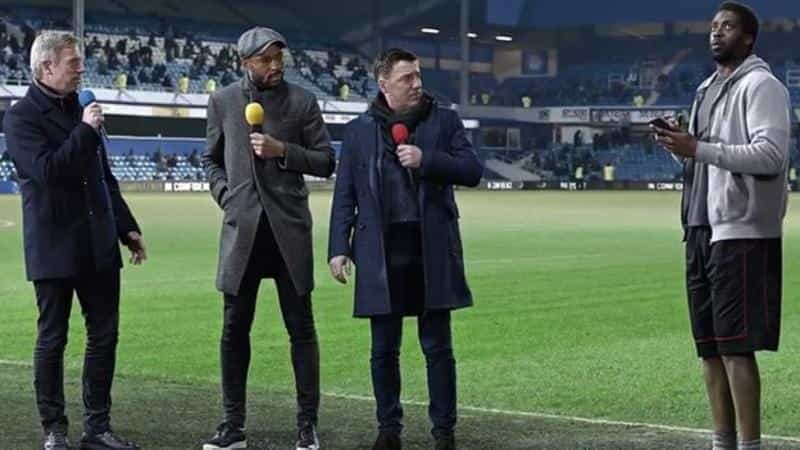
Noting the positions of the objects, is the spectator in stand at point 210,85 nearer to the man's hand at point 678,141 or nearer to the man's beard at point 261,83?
the man's beard at point 261,83

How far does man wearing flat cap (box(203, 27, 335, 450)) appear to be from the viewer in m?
7.96

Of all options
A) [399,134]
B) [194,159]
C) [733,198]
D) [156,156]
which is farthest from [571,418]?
[194,159]

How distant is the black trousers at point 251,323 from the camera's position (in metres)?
8.01

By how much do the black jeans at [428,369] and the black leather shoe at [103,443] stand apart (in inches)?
50.1

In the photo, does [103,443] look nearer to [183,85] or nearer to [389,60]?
[389,60]

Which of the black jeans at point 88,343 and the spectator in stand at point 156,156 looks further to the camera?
the spectator in stand at point 156,156

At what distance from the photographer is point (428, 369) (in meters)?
7.96

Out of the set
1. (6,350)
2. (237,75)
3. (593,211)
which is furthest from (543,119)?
(6,350)

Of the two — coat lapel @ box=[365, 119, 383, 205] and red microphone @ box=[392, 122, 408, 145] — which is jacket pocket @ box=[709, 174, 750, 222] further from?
coat lapel @ box=[365, 119, 383, 205]

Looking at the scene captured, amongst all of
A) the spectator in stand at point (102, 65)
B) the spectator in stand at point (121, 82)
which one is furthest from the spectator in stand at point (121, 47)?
the spectator in stand at point (121, 82)

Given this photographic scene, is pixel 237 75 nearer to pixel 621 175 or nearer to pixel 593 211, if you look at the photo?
pixel 621 175

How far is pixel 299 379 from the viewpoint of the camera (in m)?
8.13

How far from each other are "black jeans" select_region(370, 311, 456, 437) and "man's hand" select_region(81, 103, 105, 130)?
1.64 meters

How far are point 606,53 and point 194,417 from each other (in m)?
79.5
